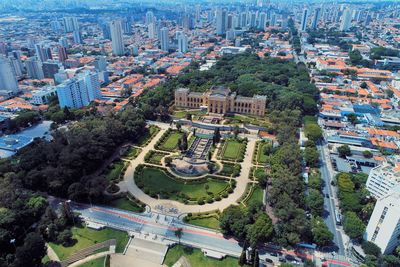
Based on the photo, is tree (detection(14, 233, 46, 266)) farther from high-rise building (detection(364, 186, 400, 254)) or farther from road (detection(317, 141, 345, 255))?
high-rise building (detection(364, 186, 400, 254))

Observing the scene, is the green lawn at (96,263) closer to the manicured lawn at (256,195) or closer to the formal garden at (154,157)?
the formal garden at (154,157)

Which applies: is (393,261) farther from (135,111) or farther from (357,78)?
(357,78)

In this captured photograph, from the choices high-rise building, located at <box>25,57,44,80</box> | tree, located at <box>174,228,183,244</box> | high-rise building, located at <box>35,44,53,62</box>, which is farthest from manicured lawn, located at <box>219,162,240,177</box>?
high-rise building, located at <box>35,44,53,62</box>

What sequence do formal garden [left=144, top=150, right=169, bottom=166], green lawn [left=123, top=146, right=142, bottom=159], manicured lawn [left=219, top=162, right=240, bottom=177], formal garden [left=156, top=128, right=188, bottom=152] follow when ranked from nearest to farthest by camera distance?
manicured lawn [left=219, top=162, right=240, bottom=177] → formal garden [left=144, top=150, right=169, bottom=166] → green lawn [left=123, top=146, right=142, bottom=159] → formal garden [left=156, top=128, right=188, bottom=152]

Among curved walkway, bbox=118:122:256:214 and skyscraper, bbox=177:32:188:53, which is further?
skyscraper, bbox=177:32:188:53

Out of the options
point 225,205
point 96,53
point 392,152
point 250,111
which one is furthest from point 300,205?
point 96,53

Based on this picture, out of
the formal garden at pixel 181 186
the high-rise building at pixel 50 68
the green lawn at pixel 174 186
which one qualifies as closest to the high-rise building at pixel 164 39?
the high-rise building at pixel 50 68

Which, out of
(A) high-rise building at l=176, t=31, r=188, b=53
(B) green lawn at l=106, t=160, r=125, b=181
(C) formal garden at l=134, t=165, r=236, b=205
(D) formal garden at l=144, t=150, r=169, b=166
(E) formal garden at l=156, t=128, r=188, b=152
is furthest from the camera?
(A) high-rise building at l=176, t=31, r=188, b=53
